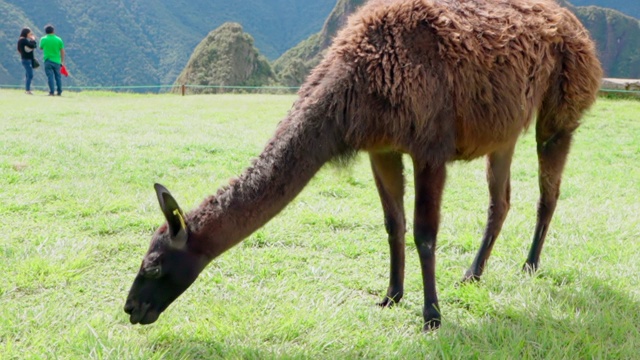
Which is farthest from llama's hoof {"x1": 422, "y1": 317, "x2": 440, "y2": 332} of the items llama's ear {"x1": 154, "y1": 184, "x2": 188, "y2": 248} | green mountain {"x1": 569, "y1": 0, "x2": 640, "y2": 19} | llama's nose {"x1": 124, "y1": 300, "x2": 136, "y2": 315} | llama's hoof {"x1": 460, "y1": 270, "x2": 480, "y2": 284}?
green mountain {"x1": 569, "y1": 0, "x2": 640, "y2": 19}

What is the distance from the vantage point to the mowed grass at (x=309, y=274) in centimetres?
275

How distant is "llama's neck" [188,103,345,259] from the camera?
2748 mm

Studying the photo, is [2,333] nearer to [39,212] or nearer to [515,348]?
[39,212]

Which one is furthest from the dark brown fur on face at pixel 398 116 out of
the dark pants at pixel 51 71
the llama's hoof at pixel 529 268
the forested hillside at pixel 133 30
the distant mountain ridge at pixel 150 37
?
the forested hillside at pixel 133 30

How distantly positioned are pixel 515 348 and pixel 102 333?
6.69 feet

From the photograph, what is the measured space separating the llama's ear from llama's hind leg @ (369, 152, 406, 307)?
128cm

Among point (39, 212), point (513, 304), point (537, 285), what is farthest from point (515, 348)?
point (39, 212)

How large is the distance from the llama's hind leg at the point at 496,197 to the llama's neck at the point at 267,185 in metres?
1.45

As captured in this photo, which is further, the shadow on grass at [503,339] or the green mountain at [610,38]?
the green mountain at [610,38]

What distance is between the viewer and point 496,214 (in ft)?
12.9

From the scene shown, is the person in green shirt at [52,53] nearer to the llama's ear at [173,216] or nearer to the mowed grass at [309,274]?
the mowed grass at [309,274]

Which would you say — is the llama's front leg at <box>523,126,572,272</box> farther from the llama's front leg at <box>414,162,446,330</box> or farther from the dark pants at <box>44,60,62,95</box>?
the dark pants at <box>44,60,62,95</box>

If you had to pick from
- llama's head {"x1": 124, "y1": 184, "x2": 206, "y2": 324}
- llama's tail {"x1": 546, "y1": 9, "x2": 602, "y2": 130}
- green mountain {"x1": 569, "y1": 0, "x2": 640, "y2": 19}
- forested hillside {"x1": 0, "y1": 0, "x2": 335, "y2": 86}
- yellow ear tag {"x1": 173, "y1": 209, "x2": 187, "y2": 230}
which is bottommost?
forested hillside {"x1": 0, "y1": 0, "x2": 335, "y2": 86}

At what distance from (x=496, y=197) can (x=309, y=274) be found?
1468 mm
